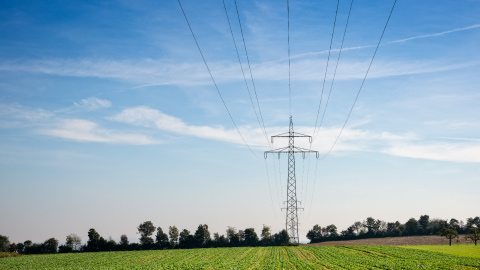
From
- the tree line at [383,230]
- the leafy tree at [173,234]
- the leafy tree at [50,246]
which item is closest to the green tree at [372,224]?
the tree line at [383,230]

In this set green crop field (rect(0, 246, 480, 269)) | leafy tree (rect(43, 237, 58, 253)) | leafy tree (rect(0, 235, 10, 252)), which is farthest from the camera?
leafy tree (rect(0, 235, 10, 252))

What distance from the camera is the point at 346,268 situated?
4134 centimetres

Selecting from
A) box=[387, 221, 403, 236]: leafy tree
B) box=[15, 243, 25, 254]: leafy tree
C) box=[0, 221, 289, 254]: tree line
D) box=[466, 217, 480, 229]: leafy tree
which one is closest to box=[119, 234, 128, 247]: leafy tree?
box=[0, 221, 289, 254]: tree line

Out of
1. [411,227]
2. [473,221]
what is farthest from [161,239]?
[473,221]

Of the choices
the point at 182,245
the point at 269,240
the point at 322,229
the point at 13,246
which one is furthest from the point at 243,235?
the point at 13,246

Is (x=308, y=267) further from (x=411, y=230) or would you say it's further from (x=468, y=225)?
(x=468, y=225)

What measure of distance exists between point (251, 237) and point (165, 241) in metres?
30.1

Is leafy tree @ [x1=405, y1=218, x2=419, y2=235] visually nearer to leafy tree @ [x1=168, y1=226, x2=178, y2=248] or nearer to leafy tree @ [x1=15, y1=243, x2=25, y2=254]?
leafy tree @ [x1=168, y1=226, x2=178, y2=248]

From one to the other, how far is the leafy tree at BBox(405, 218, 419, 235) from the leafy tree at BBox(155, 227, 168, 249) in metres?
93.6

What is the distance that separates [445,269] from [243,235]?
322 ft

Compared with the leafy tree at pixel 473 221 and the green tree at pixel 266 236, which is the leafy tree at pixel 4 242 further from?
the leafy tree at pixel 473 221

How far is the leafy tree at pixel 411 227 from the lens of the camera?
148 m

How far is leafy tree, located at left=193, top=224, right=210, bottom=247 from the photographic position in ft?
427

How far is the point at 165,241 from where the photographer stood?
131m
